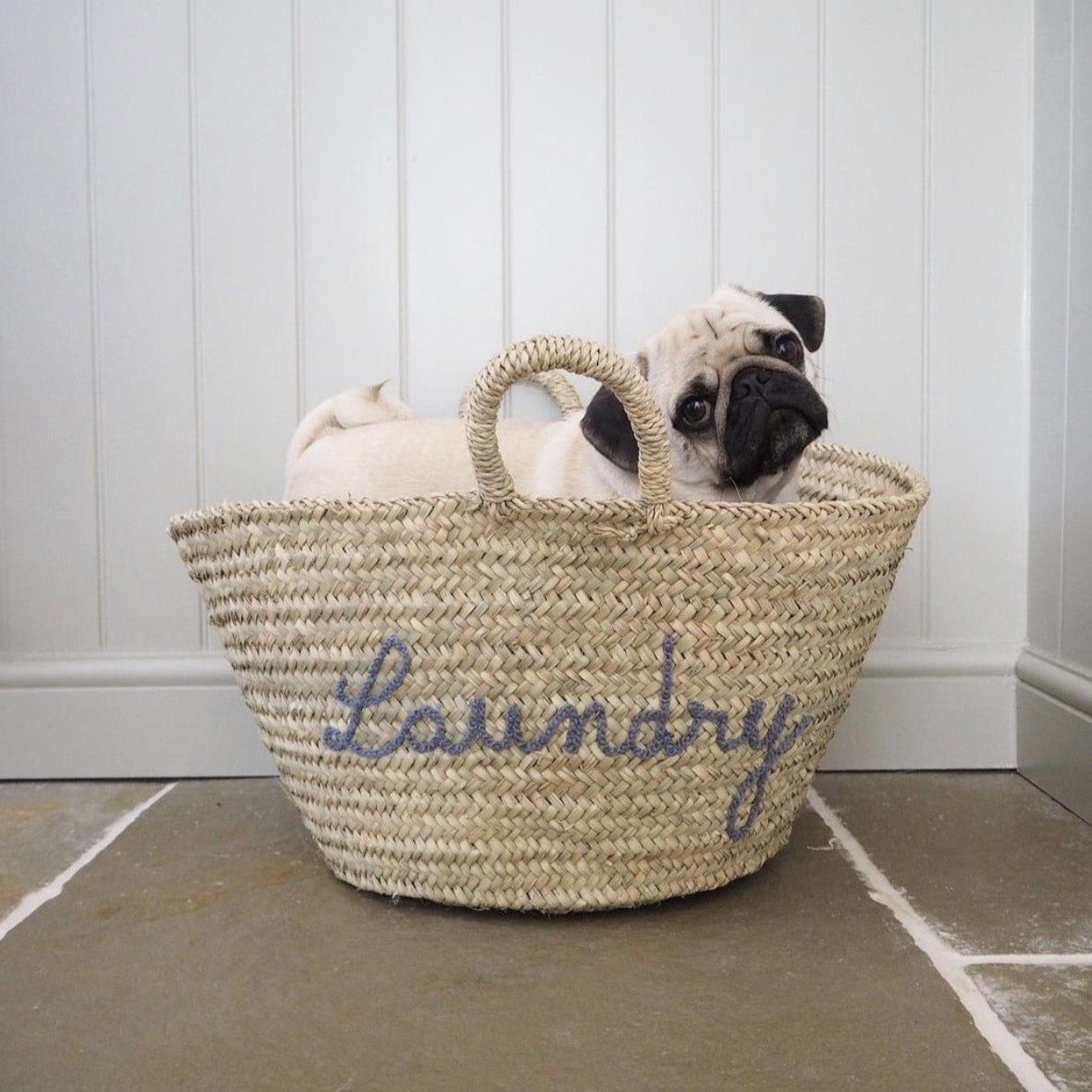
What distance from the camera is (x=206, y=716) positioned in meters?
1.41

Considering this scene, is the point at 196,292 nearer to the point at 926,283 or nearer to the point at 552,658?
the point at 552,658

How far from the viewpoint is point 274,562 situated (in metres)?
0.91

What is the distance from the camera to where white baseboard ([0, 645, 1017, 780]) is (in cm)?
140

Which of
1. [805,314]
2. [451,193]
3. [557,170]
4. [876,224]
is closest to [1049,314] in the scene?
[876,224]

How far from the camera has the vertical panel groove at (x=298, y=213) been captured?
4.50 feet

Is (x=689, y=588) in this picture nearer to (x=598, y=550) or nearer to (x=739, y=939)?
(x=598, y=550)

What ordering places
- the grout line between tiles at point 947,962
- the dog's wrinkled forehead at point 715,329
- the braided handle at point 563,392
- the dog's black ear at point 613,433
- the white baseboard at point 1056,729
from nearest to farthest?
1. the grout line between tiles at point 947,962
2. the dog's black ear at point 613,433
3. the dog's wrinkled forehead at point 715,329
4. the white baseboard at point 1056,729
5. the braided handle at point 563,392

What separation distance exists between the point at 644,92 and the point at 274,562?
81cm

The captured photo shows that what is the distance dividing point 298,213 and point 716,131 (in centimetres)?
53

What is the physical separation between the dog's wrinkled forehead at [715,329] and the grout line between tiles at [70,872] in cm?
74

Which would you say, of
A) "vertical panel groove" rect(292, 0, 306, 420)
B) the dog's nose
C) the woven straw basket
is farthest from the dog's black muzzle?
"vertical panel groove" rect(292, 0, 306, 420)

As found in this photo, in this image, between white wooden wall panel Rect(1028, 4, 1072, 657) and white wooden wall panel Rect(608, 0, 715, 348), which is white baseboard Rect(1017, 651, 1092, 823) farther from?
white wooden wall panel Rect(608, 0, 715, 348)

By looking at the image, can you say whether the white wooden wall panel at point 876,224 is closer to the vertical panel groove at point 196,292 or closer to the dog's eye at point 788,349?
the dog's eye at point 788,349

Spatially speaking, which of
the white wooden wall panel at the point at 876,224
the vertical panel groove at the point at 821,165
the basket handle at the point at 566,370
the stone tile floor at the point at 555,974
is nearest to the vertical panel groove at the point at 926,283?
the white wooden wall panel at the point at 876,224
